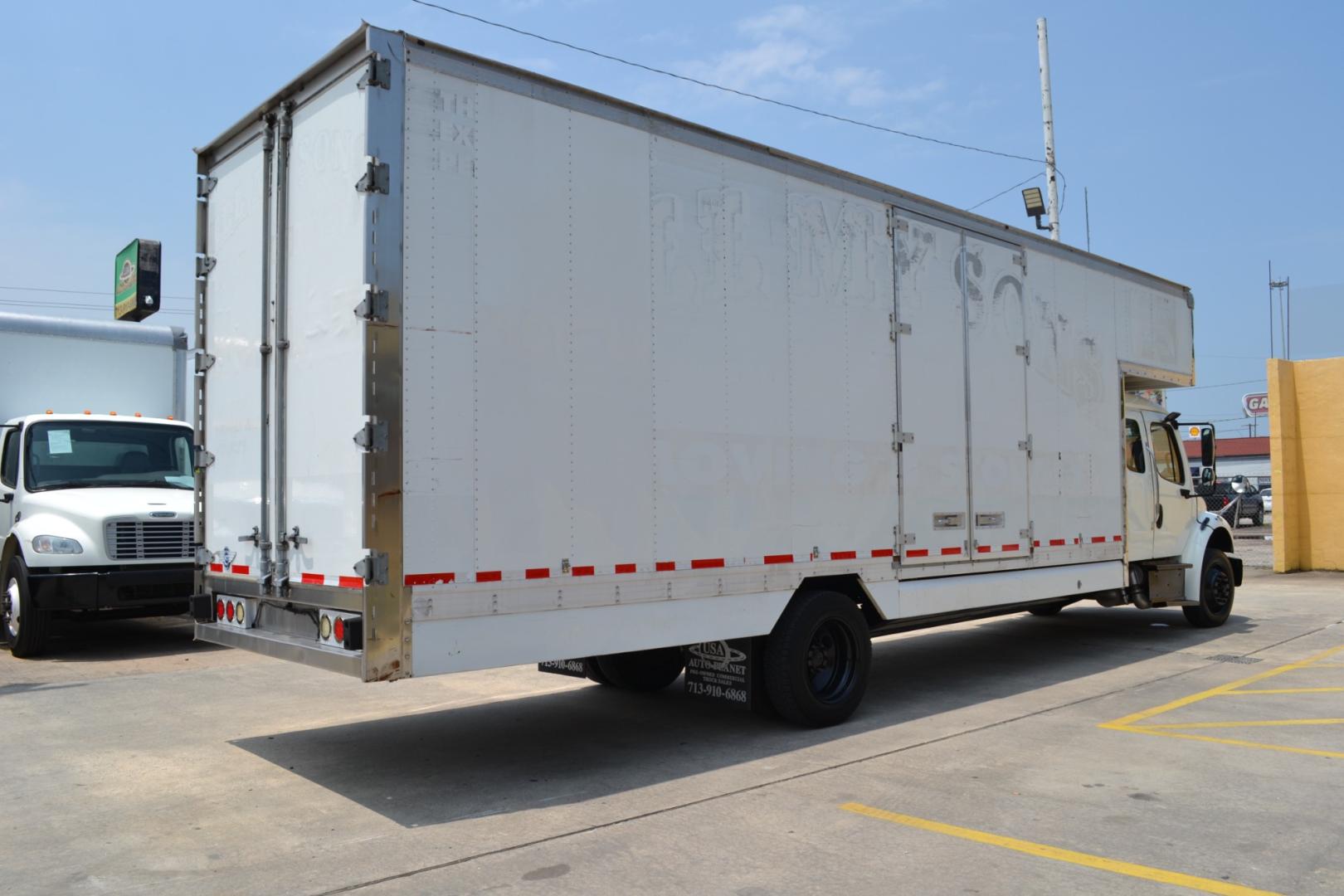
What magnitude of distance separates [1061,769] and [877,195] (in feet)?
14.3

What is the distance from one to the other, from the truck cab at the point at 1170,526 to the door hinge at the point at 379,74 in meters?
8.53

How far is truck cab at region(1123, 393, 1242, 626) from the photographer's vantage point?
11.0 meters

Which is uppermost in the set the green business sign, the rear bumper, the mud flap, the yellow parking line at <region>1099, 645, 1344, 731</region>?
the green business sign

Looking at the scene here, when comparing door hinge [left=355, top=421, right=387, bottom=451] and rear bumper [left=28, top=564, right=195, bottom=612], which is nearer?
door hinge [left=355, top=421, right=387, bottom=451]

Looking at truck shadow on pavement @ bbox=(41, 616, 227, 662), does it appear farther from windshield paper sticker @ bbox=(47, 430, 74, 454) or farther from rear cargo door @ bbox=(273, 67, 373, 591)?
rear cargo door @ bbox=(273, 67, 373, 591)

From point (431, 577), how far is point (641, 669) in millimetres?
3601

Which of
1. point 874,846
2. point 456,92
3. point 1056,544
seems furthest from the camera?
point 1056,544

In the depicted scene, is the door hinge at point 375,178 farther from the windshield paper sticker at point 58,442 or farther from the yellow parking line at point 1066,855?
the windshield paper sticker at point 58,442

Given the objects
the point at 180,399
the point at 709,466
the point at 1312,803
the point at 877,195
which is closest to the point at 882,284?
the point at 877,195

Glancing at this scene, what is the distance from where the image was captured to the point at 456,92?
5527 millimetres

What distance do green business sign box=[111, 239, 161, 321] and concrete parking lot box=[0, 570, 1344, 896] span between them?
12.9 m

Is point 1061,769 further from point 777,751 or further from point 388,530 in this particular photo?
point 388,530

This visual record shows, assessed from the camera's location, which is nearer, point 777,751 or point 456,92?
point 456,92

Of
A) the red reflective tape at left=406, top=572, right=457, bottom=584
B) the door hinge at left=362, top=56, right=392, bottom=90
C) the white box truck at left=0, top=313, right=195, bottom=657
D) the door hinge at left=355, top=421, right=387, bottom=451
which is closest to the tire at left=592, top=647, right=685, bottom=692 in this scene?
the red reflective tape at left=406, top=572, right=457, bottom=584
